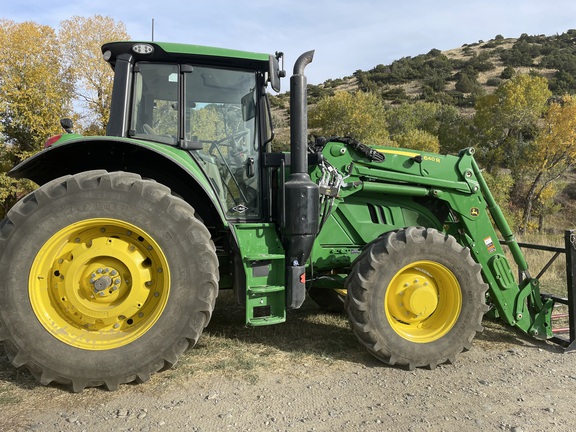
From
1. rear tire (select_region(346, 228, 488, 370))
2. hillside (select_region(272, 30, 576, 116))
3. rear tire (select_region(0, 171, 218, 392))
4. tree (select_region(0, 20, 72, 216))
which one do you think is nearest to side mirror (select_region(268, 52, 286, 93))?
rear tire (select_region(0, 171, 218, 392))

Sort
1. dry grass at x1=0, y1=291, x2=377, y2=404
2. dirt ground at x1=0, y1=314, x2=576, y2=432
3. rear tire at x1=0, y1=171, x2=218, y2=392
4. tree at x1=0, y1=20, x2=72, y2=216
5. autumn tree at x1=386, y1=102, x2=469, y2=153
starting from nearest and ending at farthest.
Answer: dirt ground at x1=0, y1=314, x2=576, y2=432 < rear tire at x1=0, y1=171, x2=218, y2=392 < dry grass at x1=0, y1=291, x2=377, y2=404 < tree at x1=0, y1=20, x2=72, y2=216 < autumn tree at x1=386, y1=102, x2=469, y2=153

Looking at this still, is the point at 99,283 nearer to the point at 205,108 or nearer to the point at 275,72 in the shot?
the point at 205,108

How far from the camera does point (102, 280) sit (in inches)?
123

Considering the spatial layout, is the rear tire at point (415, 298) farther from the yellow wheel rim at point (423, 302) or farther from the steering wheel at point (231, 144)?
the steering wheel at point (231, 144)

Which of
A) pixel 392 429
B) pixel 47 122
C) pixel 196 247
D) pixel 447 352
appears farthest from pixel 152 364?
pixel 47 122

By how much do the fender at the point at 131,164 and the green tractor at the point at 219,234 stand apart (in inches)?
0.6

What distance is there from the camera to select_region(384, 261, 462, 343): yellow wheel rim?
3.82 m

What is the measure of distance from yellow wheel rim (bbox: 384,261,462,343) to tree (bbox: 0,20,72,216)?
23121 mm

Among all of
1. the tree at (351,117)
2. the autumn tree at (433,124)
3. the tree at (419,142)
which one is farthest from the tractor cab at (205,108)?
the tree at (351,117)

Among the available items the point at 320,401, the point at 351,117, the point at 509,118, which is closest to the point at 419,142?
the point at 351,117

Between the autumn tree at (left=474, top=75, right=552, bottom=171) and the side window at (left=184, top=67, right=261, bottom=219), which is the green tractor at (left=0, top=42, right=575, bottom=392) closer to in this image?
the side window at (left=184, top=67, right=261, bottom=219)

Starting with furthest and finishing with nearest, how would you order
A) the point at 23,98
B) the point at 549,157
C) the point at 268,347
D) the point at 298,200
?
the point at 549,157, the point at 23,98, the point at 268,347, the point at 298,200

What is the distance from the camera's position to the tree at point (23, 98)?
2266 centimetres

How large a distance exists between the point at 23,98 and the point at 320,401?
25.5 meters
